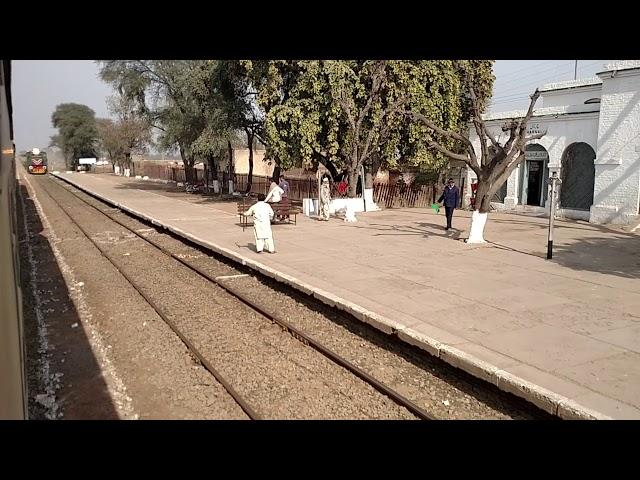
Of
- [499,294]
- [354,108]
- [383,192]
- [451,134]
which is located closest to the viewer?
[499,294]

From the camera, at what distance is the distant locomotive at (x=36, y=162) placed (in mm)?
66075

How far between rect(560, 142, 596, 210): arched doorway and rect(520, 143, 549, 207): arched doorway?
904mm

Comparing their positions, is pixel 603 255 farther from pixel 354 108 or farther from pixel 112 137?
pixel 112 137

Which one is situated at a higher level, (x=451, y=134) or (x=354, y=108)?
(x=354, y=108)

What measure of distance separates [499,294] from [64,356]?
21.0 ft

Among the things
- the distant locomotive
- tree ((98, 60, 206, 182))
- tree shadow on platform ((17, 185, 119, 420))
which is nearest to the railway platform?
tree shadow on platform ((17, 185, 119, 420))

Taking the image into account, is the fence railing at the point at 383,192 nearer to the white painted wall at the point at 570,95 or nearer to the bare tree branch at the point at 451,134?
the white painted wall at the point at 570,95

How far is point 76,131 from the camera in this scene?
3334 inches

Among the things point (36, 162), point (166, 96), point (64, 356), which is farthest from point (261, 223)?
point (36, 162)

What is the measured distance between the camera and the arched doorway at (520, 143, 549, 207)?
20.5 m
